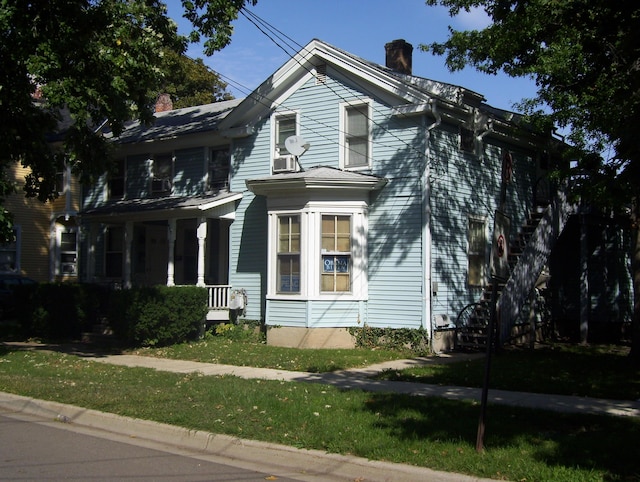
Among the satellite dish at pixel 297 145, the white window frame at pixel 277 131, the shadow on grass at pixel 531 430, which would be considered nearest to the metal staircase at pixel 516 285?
the satellite dish at pixel 297 145

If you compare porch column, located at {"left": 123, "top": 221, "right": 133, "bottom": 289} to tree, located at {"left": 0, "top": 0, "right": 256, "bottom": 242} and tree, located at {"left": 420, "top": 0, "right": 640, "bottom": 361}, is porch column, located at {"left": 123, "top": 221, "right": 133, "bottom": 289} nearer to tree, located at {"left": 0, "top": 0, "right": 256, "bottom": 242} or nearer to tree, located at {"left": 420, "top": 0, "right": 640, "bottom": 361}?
tree, located at {"left": 0, "top": 0, "right": 256, "bottom": 242}

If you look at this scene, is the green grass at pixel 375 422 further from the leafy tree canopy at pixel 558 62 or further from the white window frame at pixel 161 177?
the white window frame at pixel 161 177

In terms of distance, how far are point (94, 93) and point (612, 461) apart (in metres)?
10.9

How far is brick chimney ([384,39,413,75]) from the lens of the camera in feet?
67.4

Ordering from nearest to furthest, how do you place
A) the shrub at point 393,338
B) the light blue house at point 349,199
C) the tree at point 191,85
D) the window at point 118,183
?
the shrub at point 393,338 → the light blue house at point 349,199 → the window at point 118,183 → the tree at point 191,85

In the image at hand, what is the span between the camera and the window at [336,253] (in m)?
16.8

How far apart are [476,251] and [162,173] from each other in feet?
32.6

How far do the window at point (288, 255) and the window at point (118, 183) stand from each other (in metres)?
7.64

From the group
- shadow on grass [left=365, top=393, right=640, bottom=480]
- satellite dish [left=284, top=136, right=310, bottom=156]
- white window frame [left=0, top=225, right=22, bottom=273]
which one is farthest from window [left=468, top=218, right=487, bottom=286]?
white window frame [left=0, top=225, right=22, bottom=273]

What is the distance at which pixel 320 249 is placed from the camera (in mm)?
16766

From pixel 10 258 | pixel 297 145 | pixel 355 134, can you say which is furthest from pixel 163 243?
pixel 355 134

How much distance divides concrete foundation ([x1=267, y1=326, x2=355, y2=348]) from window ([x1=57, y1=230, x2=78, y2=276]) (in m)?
10.9

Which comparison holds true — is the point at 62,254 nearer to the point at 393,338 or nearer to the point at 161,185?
the point at 161,185

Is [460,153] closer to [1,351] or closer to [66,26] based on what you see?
[66,26]
